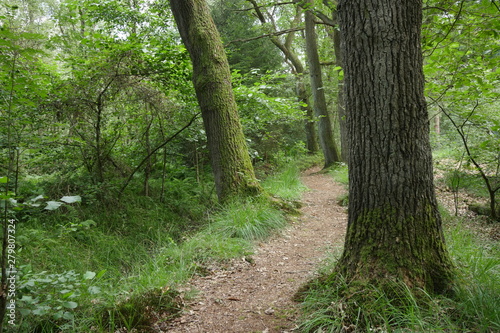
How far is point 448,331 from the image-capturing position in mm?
1932

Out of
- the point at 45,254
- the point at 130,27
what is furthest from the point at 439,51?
the point at 130,27

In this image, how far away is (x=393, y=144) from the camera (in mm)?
2273

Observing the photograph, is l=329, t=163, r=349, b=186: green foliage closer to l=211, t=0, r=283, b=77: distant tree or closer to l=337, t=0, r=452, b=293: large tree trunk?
l=211, t=0, r=283, b=77: distant tree

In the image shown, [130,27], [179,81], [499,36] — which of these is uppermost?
[130,27]

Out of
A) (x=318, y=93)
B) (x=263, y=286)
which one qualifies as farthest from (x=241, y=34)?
(x=263, y=286)

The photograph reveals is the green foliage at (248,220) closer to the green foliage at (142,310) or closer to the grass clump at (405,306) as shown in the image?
the green foliage at (142,310)

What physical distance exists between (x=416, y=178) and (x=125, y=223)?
16.5ft

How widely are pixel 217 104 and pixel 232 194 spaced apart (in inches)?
63.1

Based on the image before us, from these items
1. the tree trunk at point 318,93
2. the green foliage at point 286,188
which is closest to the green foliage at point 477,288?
the green foliage at point 286,188

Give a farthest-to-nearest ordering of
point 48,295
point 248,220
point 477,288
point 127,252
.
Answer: point 127,252 < point 248,220 < point 48,295 < point 477,288

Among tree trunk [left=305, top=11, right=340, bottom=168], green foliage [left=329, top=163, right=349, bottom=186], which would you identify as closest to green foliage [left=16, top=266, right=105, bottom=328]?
green foliage [left=329, top=163, right=349, bottom=186]

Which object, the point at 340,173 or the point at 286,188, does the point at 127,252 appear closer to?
the point at 286,188

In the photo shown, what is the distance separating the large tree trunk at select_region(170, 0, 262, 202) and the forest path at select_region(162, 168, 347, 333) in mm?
1254

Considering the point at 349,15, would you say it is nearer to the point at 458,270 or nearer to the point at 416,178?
the point at 416,178
